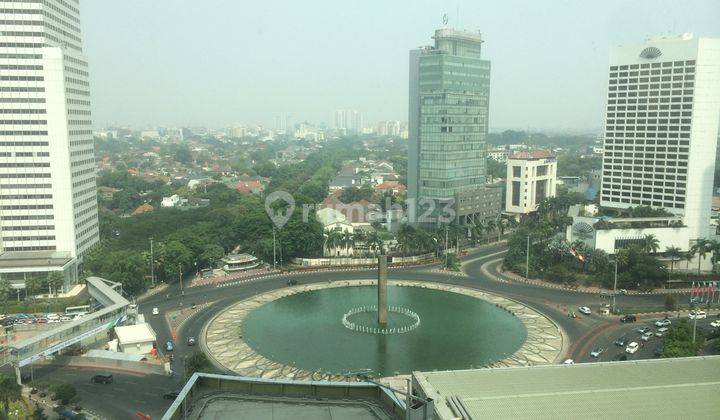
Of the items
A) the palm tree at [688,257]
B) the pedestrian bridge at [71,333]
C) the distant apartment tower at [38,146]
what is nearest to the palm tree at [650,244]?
the palm tree at [688,257]

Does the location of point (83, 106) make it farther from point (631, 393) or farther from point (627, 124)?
Result: point (627, 124)

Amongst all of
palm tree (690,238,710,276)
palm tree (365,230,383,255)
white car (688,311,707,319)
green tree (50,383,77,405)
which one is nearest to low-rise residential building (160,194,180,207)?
palm tree (365,230,383,255)

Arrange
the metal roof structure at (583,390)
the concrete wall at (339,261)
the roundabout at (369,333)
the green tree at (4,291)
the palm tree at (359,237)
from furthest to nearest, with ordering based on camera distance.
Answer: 1. the palm tree at (359,237)
2. the concrete wall at (339,261)
3. the green tree at (4,291)
4. the roundabout at (369,333)
5. the metal roof structure at (583,390)

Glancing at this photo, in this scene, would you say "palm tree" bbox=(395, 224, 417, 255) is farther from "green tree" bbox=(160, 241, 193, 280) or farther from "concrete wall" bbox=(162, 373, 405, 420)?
"concrete wall" bbox=(162, 373, 405, 420)

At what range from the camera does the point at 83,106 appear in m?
43.1

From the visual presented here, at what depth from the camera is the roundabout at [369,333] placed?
92.1 feet

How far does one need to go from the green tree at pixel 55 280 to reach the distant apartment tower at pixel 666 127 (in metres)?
45.0

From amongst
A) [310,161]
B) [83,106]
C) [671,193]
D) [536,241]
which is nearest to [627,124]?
[671,193]

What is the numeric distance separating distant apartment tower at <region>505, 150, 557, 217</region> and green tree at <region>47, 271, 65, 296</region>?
1877 inches

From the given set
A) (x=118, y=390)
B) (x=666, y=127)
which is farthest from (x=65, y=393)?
(x=666, y=127)

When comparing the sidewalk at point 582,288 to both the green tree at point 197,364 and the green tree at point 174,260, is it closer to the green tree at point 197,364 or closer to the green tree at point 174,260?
the green tree at point 174,260

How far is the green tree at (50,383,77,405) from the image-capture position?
2336 cm

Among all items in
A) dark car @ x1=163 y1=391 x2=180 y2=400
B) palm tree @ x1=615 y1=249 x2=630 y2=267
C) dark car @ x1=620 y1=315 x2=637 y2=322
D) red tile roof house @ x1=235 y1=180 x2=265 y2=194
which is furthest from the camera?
red tile roof house @ x1=235 y1=180 x2=265 y2=194

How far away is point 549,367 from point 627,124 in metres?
38.7
